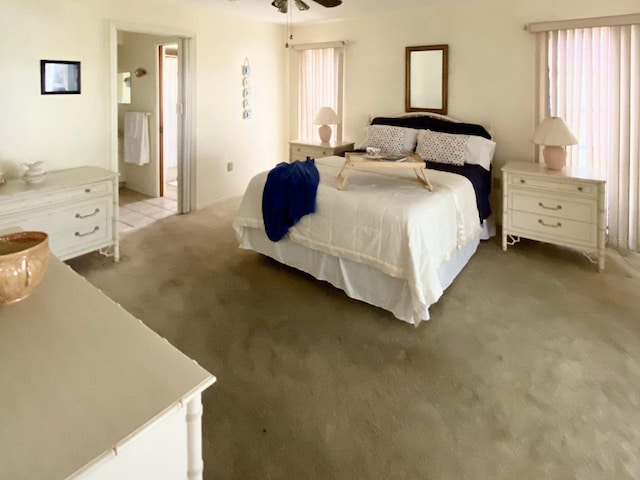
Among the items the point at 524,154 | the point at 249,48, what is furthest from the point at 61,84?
the point at 524,154

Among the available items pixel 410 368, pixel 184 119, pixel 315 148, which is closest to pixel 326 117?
pixel 315 148

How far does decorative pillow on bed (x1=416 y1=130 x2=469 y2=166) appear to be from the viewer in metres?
4.23

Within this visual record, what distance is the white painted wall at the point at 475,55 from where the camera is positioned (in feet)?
13.6

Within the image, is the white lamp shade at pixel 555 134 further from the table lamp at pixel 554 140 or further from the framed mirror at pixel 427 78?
the framed mirror at pixel 427 78

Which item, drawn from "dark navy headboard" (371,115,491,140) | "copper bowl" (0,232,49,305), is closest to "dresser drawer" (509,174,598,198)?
"dark navy headboard" (371,115,491,140)

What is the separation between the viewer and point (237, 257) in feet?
12.8

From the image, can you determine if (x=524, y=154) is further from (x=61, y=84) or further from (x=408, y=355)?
(x=61, y=84)

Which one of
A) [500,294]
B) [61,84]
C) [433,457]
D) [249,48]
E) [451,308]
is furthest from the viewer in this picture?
[249,48]

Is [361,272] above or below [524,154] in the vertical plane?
below

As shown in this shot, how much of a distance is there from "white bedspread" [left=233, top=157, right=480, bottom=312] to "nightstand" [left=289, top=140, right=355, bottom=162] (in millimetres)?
1737

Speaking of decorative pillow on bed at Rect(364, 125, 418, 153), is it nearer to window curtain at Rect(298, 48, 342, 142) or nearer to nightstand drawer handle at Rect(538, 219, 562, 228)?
window curtain at Rect(298, 48, 342, 142)

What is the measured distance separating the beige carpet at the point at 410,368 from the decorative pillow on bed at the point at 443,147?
112 cm

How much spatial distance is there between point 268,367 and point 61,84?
Answer: 10.4 feet

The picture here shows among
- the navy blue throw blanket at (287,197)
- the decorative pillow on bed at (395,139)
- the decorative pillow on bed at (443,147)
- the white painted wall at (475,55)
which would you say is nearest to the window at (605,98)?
the white painted wall at (475,55)
